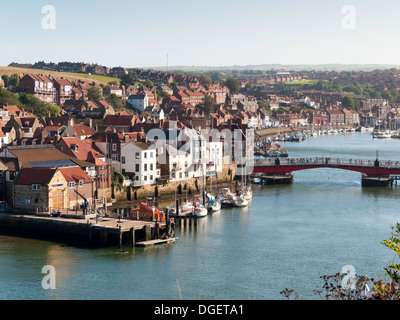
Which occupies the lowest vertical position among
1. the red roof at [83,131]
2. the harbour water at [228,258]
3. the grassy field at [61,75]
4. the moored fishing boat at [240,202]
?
the harbour water at [228,258]

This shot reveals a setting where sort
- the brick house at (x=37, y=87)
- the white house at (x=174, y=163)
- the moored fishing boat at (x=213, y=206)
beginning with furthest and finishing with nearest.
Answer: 1. the brick house at (x=37, y=87)
2. the white house at (x=174, y=163)
3. the moored fishing boat at (x=213, y=206)

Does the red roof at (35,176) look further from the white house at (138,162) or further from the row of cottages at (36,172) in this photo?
the white house at (138,162)

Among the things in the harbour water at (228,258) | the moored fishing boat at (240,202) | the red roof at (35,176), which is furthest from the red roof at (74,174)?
the moored fishing boat at (240,202)

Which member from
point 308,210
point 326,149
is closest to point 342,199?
point 308,210

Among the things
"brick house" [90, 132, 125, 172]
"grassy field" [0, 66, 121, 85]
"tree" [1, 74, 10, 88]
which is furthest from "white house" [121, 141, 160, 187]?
"grassy field" [0, 66, 121, 85]

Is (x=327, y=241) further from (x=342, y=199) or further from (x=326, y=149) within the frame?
(x=326, y=149)

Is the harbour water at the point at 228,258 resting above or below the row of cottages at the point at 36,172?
below

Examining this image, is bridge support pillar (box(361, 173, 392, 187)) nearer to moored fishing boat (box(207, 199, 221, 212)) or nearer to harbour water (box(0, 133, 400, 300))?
harbour water (box(0, 133, 400, 300))
